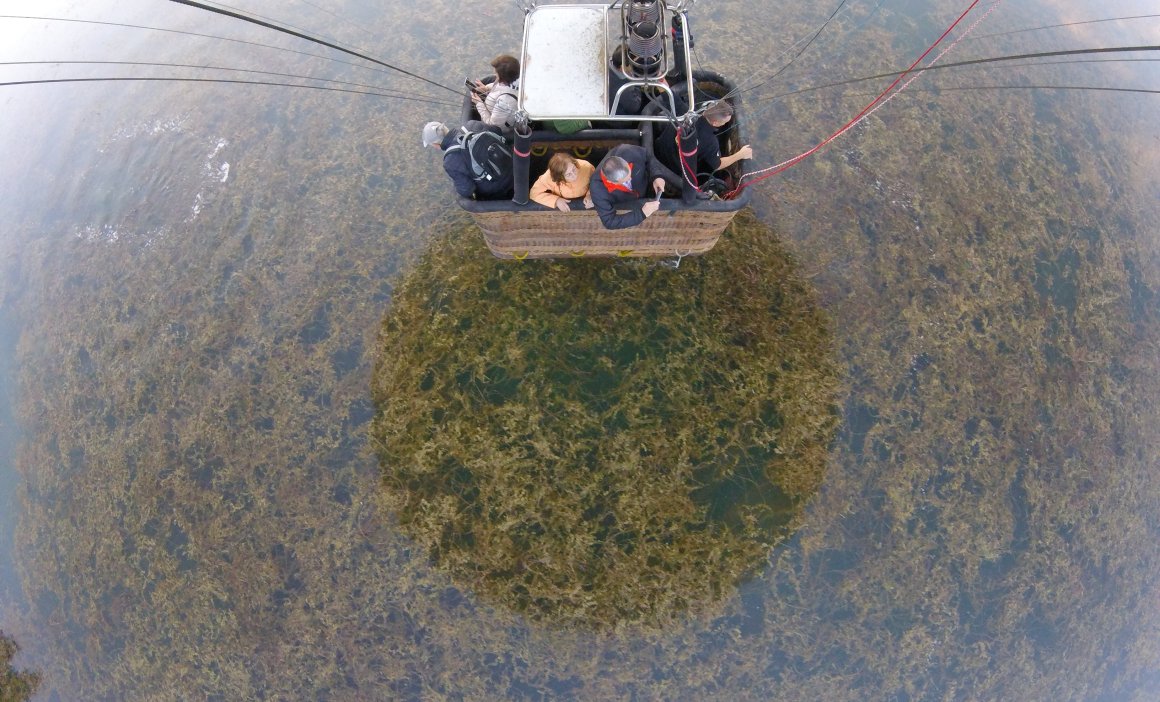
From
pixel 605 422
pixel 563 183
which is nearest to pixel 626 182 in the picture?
pixel 563 183

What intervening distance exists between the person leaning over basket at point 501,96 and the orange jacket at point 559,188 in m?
0.23

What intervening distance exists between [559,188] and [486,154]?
308 mm

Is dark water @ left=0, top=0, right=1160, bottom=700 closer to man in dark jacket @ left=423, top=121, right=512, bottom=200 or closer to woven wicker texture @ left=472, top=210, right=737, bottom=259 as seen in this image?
woven wicker texture @ left=472, top=210, right=737, bottom=259

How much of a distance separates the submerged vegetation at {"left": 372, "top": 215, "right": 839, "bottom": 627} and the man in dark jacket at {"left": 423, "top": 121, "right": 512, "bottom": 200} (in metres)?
0.73

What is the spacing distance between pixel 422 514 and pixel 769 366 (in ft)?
6.13

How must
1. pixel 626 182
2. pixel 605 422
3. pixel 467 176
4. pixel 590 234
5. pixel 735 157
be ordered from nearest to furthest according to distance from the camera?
pixel 626 182, pixel 467 176, pixel 735 157, pixel 590 234, pixel 605 422

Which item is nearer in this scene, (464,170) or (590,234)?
(464,170)

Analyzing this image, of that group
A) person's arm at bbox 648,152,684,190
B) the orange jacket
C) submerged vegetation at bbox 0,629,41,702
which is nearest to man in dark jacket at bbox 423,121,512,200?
the orange jacket

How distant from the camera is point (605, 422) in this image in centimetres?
259

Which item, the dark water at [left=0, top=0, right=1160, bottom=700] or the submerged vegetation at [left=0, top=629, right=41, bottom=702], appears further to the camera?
the submerged vegetation at [left=0, top=629, right=41, bottom=702]

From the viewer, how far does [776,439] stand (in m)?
2.58

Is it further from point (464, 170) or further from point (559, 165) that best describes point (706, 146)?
point (464, 170)

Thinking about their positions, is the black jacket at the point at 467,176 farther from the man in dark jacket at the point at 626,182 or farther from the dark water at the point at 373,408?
the dark water at the point at 373,408

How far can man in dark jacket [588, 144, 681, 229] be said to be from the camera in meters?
1.93
